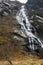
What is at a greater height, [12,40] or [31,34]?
[31,34]

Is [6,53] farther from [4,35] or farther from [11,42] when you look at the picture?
[4,35]

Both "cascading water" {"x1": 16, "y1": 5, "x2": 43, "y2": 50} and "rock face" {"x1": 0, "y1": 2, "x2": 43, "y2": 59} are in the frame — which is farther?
"cascading water" {"x1": 16, "y1": 5, "x2": 43, "y2": 50}

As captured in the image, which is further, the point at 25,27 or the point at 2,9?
the point at 2,9

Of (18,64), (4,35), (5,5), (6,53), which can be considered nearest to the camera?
(18,64)

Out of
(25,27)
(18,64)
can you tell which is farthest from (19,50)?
(25,27)

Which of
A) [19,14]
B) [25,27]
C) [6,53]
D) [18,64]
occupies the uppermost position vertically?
[19,14]

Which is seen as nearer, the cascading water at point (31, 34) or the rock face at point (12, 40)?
the rock face at point (12, 40)

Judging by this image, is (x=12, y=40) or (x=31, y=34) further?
(x=31, y=34)

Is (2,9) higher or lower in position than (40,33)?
higher

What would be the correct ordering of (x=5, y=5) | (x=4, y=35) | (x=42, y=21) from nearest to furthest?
(x=4, y=35) < (x=42, y=21) < (x=5, y=5)
